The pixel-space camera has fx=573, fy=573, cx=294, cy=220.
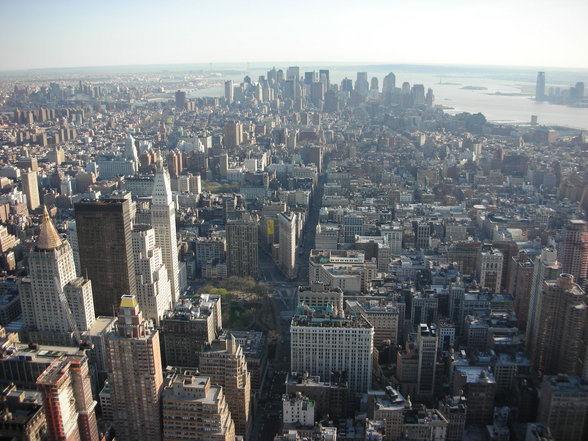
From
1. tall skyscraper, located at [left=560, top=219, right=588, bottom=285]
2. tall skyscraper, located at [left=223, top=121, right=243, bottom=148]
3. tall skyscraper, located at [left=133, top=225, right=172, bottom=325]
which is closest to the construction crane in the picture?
tall skyscraper, located at [left=133, top=225, right=172, bottom=325]

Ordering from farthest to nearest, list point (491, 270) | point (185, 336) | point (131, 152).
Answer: point (131, 152)
point (491, 270)
point (185, 336)

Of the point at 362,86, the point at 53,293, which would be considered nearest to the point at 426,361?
the point at 53,293

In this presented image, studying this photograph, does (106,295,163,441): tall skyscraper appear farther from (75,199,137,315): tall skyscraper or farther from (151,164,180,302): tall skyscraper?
(151,164,180,302): tall skyscraper

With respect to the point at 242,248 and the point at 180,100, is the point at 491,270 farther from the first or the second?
the point at 180,100

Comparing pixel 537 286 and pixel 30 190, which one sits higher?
pixel 537 286

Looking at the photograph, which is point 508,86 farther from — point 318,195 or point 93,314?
point 93,314

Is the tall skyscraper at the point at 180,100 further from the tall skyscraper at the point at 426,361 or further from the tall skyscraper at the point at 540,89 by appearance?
the tall skyscraper at the point at 426,361

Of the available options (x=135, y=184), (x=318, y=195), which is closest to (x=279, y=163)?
(x=318, y=195)
